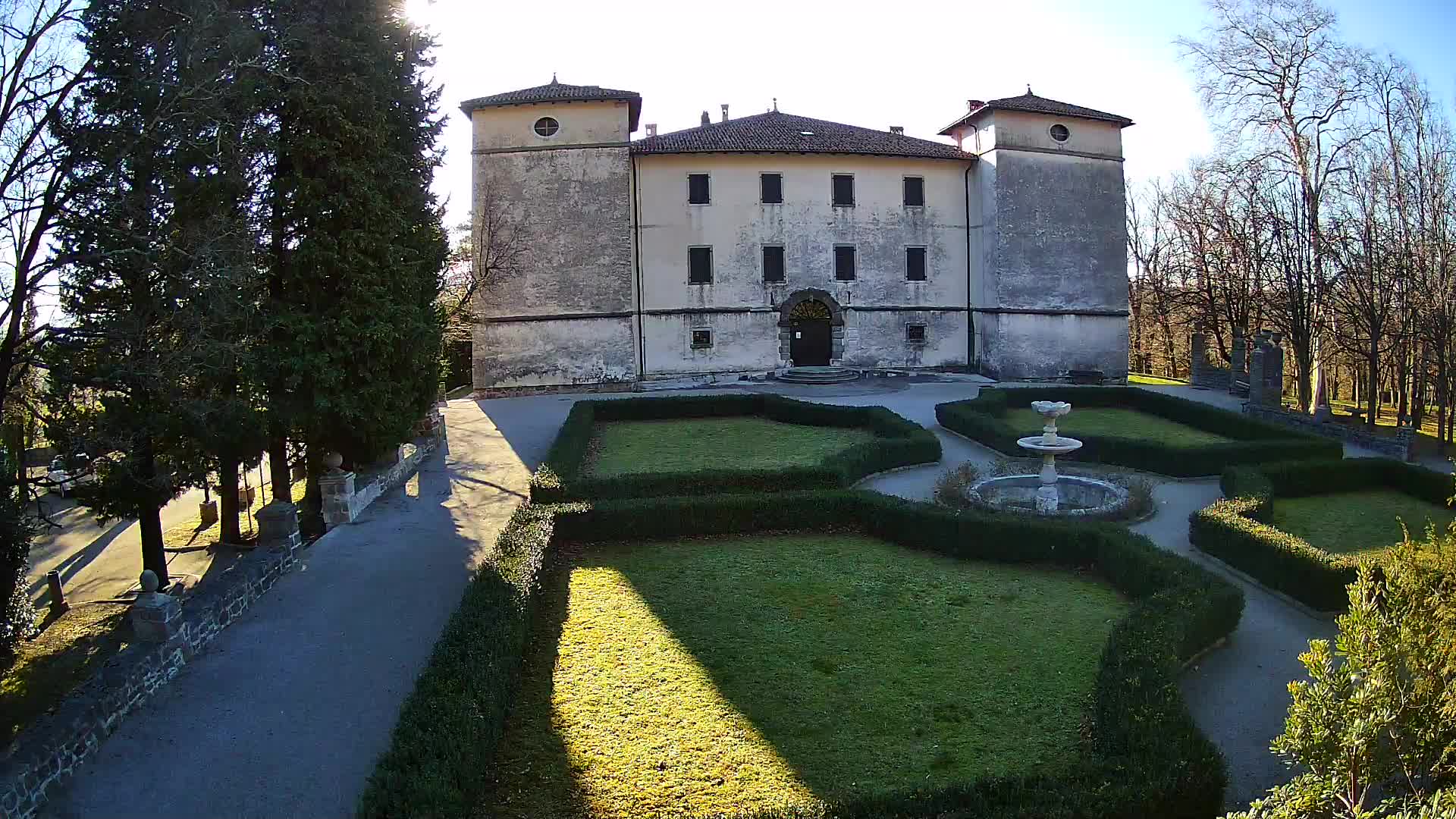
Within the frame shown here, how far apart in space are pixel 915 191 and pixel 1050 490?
64.7 feet

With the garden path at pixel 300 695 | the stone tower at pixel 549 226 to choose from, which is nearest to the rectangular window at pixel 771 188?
the stone tower at pixel 549 226

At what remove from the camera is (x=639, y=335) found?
30203mm

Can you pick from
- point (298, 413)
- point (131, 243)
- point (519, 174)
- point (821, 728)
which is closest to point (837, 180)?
point (519, 174)

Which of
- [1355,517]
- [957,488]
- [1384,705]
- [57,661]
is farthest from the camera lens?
[957,488]

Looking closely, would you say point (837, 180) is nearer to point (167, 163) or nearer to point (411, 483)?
point (411, 483)

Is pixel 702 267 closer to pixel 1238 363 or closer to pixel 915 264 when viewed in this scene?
pixel 915 264

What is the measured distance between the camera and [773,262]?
30.9 m

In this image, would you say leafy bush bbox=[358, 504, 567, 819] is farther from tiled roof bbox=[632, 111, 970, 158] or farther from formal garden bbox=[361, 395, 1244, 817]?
tiled roof bbox=[632, 111, 970, 158]

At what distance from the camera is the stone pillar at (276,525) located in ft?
37.3

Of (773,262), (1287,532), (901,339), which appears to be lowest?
A: (1287,532)

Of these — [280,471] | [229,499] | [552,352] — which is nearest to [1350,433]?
[280,471]

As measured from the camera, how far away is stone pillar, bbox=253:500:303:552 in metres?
11.4

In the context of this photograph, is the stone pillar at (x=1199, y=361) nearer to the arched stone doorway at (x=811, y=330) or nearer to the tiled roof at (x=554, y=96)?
the arched stone doorway at (x=811, y=330)

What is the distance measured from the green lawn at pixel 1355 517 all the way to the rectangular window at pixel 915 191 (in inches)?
758
